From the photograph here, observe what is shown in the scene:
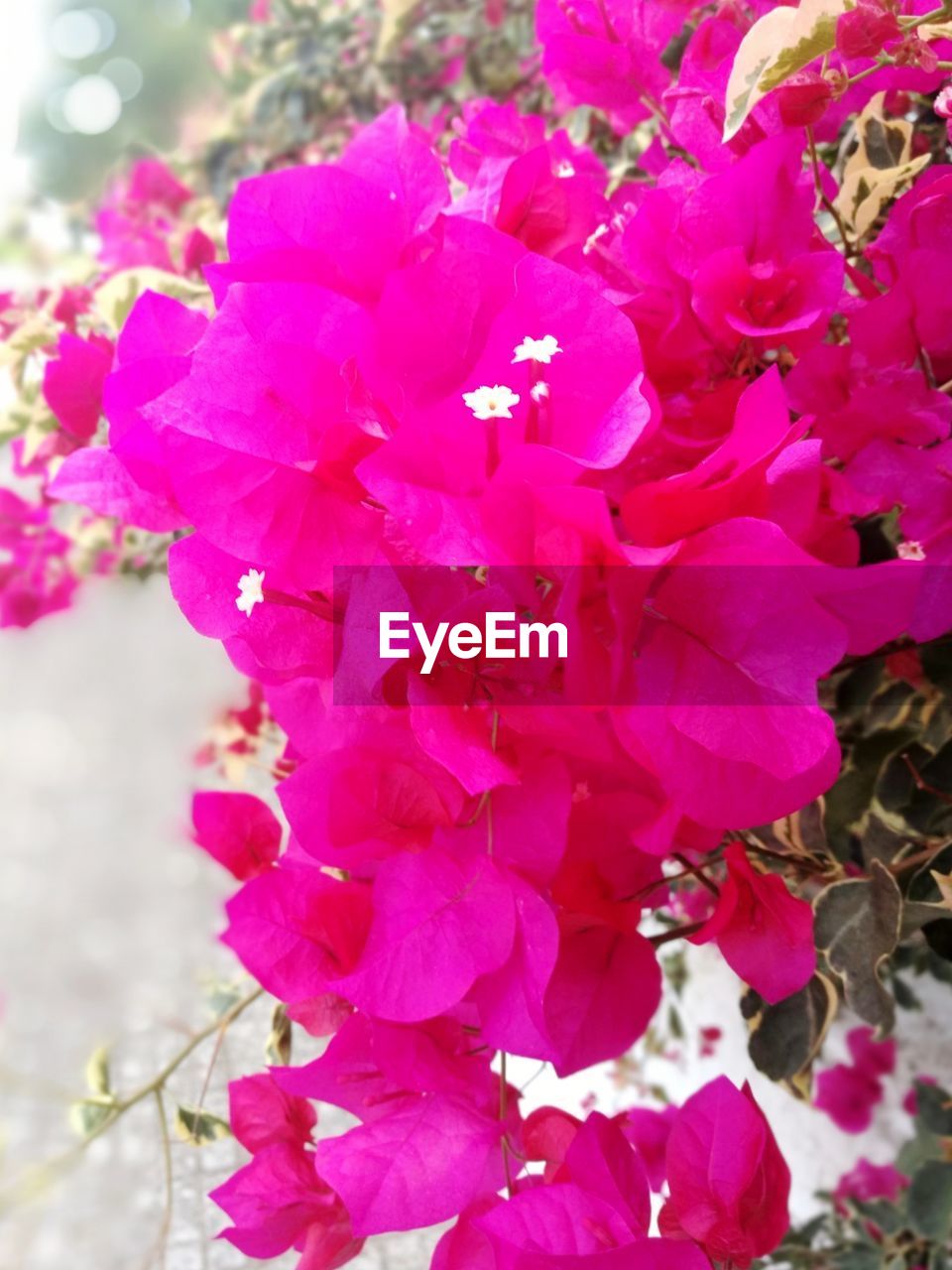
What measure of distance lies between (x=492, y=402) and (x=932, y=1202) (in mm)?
548

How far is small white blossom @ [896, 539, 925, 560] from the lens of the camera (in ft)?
1.14

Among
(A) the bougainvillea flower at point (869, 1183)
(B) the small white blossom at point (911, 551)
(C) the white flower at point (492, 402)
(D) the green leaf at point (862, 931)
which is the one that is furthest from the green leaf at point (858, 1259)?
(C) the white flower at point (492, 402)

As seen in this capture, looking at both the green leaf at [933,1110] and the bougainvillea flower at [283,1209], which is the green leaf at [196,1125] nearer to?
the bougainvillea flower at [283,1209]

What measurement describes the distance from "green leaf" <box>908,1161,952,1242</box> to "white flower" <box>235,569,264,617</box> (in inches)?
20.8

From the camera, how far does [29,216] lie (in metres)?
1.47

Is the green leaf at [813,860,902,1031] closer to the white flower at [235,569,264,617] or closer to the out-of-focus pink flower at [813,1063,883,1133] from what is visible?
the white flower at [235,569,264,617]

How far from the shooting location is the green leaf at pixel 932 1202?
0.60 meters

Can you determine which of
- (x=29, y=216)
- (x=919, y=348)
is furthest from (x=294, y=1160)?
(x=29, y=216)

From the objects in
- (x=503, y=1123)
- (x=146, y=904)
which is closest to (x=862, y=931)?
(x=503, y=1123)

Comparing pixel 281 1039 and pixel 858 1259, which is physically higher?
pixel 281 1039

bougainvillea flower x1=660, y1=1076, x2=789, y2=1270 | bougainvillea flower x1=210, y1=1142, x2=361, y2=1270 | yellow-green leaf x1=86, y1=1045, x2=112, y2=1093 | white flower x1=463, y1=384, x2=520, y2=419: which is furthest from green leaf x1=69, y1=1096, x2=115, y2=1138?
white flower x1=463, y1=384, x2=520, y2=419

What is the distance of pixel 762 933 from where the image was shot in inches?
13.5

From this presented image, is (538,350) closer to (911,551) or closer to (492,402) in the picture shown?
(492,402)

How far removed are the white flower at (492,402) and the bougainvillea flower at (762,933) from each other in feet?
0.51
